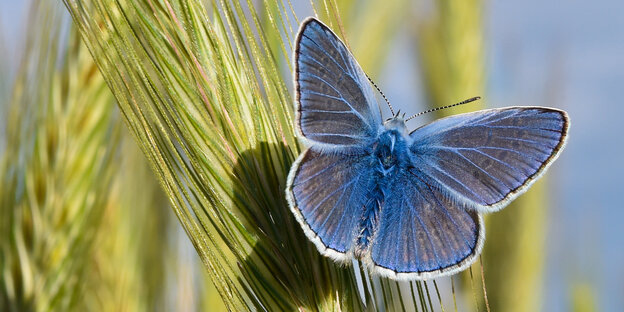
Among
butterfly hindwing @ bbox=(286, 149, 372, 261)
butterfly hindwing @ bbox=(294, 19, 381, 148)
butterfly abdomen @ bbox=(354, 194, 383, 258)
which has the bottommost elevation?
butterfly abdomen @ bbox=(354, 194, 383, 258)

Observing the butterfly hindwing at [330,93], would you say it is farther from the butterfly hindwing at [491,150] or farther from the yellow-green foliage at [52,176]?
the yellow-green foliage at [52,176]

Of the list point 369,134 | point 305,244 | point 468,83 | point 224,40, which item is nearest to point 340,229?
point 305,244

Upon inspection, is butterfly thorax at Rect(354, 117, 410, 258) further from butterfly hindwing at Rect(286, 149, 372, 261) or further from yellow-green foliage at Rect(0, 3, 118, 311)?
yellow-green foliage at Rect(0, 3, 118, 311)

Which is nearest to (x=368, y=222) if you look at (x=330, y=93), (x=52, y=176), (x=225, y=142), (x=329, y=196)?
(x=329, y=196)

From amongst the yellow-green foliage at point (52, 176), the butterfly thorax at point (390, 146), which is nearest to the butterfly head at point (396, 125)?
the butterfly thorax at point (390, 146)

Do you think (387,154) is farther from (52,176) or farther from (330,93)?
(52,176)

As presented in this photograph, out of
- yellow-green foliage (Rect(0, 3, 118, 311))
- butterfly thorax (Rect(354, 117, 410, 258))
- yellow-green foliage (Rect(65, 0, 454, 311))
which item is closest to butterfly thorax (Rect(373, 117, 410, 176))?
butterfly thorax (Rect(354, 117, 410, 258))

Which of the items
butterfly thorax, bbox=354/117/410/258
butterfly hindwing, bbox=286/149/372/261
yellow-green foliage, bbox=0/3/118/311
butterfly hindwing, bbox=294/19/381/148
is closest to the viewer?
butterfly hindwing, bbox=286/149/372/261
